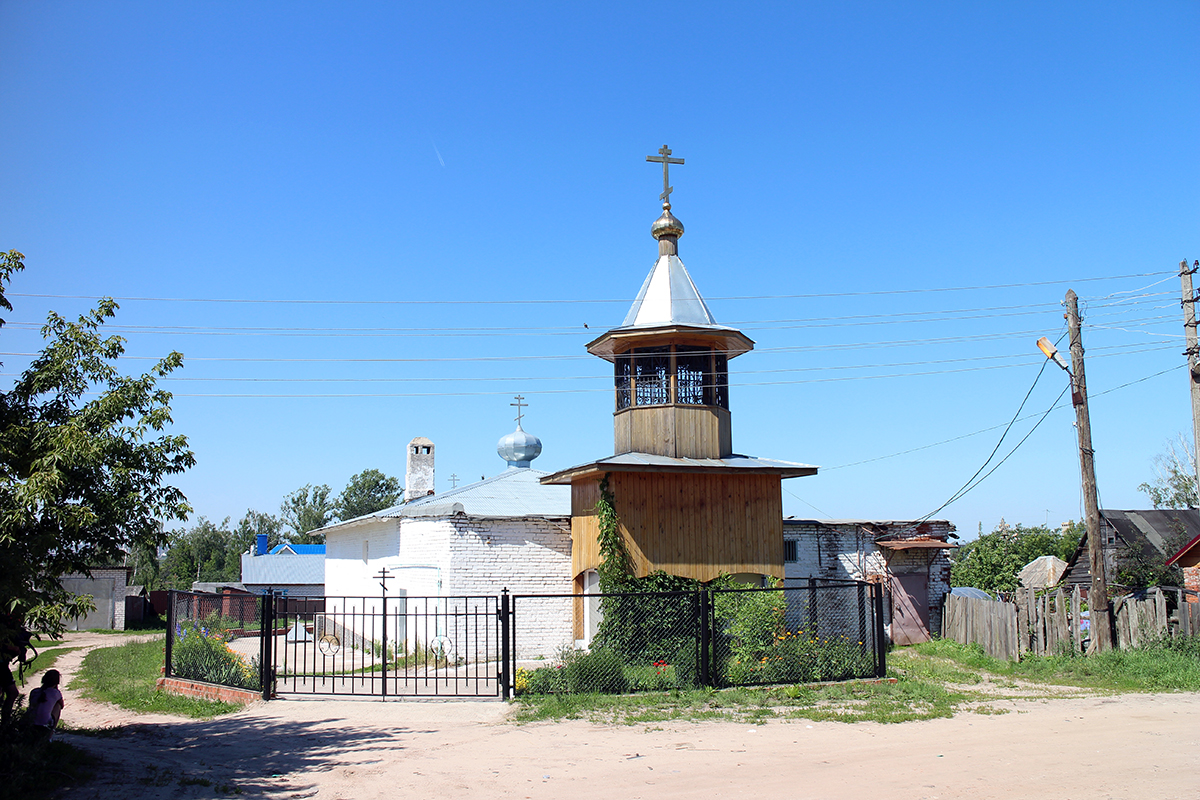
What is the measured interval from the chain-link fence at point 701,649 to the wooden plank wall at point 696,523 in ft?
3.48

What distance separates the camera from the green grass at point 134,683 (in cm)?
1328

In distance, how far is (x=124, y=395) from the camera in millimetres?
9836

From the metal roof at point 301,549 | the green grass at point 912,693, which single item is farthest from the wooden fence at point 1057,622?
the metal roof at point 301,549

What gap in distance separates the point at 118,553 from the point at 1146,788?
1045 centimetres

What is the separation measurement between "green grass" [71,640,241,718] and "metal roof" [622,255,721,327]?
10.5 m

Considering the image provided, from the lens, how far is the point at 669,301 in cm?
1889

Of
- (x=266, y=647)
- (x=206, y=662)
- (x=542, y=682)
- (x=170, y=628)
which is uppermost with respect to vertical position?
(x=170, y=628)

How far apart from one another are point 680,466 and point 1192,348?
9477mm

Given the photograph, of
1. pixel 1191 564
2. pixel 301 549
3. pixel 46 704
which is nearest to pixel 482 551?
pixel 46 704

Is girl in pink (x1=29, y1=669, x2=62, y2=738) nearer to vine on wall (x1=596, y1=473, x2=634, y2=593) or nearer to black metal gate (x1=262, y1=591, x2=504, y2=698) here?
black metal gate (x1=262, y1=591, x2=504, y2=698)

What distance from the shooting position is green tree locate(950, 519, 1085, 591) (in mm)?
38750

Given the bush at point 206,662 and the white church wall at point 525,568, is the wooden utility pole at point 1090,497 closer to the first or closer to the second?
the white church wall at point 525,568

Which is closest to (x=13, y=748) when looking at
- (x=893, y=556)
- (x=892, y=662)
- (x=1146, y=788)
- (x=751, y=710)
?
(x=751, y=710)

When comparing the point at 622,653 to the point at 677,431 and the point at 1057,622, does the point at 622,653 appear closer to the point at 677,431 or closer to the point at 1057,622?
the point at 677,431
